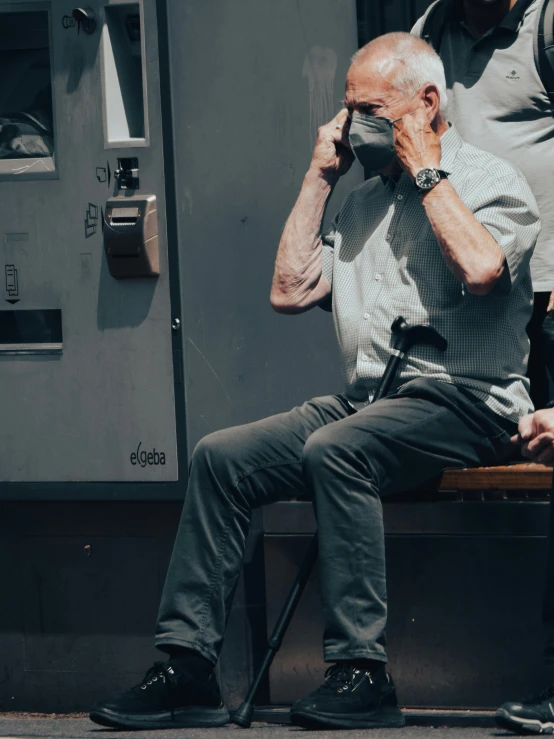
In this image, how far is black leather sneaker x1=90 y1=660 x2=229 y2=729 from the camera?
278 cm

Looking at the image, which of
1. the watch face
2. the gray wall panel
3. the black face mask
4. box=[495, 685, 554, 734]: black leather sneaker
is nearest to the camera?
box=[495, 685, 554, 734]: black leather sneaker

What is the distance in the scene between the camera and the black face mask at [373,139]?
9.82ft

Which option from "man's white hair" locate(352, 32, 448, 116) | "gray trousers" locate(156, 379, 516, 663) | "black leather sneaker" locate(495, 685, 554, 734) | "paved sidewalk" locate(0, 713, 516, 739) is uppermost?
"man's white hair" locate(352, 32, 448, 116)

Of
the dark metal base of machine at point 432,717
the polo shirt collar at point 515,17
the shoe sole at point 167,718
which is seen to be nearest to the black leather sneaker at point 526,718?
the dark metal base of machine at point 432,717

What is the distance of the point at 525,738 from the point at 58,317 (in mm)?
1866

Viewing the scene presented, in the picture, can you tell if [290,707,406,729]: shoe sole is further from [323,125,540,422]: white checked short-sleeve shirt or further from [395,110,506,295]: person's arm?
[395,110,506,295]: person's arm

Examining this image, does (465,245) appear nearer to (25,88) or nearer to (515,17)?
(515,17)

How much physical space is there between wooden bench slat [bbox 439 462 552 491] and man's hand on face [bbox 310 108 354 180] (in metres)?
0.86

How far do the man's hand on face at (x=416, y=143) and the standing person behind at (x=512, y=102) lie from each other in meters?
0.23

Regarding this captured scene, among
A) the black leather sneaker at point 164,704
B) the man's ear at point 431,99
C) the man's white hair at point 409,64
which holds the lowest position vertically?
the black leather sneaker at point 164,704

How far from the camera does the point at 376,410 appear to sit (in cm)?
287

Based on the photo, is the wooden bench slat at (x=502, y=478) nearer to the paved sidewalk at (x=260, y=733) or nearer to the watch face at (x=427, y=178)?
the paved sidewalk at (x=260, y=733)

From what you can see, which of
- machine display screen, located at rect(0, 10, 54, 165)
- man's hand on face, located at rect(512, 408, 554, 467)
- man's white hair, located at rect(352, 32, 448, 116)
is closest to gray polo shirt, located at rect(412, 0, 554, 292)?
man's white hair, located at rect(352, 32, 448, 116)

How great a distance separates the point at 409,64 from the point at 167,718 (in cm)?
→ 162
